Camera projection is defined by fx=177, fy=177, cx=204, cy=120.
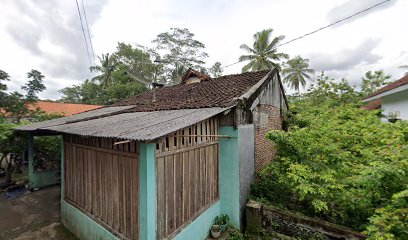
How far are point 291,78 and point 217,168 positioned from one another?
870 inches

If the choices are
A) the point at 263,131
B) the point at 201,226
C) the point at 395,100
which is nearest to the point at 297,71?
the point at 395,100

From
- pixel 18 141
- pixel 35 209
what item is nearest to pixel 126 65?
pixel 18 141

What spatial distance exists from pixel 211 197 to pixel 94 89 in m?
32.6

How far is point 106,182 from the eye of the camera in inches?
163

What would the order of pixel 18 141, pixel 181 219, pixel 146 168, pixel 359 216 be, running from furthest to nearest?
pixel 18 141 → pixel 359 216 → pixel 181 219 → pixel 146 168

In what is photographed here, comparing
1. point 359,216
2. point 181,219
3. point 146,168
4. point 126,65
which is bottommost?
point 359,216

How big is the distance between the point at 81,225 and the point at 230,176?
432 cm

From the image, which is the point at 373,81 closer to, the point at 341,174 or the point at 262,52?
the point at 262,52

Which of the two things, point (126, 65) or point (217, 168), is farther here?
point (126, 65)

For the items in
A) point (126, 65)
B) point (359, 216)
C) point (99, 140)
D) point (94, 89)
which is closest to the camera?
point (99, 140)

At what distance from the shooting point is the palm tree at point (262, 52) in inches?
711

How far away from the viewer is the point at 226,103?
17.8 ft

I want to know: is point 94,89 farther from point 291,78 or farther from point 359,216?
point 359,216

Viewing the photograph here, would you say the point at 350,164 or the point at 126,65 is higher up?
the point at 126,65
